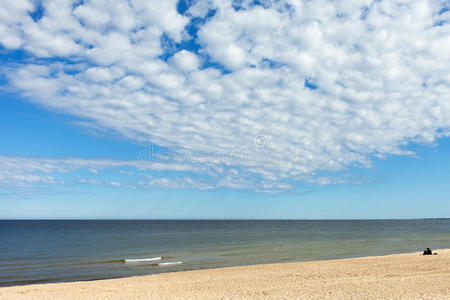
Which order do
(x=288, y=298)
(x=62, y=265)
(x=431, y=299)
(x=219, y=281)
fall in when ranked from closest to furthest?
1. (x=431, y=299)
2. (x=288, y=298)
3. (x=219, y=281)
4. (x=62, y=265)

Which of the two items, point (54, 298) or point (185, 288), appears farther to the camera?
point (185, 288)

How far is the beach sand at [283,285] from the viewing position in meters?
15.5

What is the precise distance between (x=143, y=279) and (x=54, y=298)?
626cm

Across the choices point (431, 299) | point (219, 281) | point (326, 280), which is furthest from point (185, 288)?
point (431, 299)

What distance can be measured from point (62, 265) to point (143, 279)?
12.3m

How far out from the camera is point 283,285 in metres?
17.9

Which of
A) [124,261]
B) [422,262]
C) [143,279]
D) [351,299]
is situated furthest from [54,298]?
[422,262]

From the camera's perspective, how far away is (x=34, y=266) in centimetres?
3045

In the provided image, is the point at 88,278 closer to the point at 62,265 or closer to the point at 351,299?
the point at 62,265

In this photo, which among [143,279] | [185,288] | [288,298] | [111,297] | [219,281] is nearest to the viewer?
[288,298]

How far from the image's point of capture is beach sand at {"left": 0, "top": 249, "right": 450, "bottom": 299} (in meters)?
15.5

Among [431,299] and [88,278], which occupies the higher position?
[431,299]

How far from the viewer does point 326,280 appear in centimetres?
1881

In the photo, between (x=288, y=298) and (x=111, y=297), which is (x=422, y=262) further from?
(x=111, y=297)
